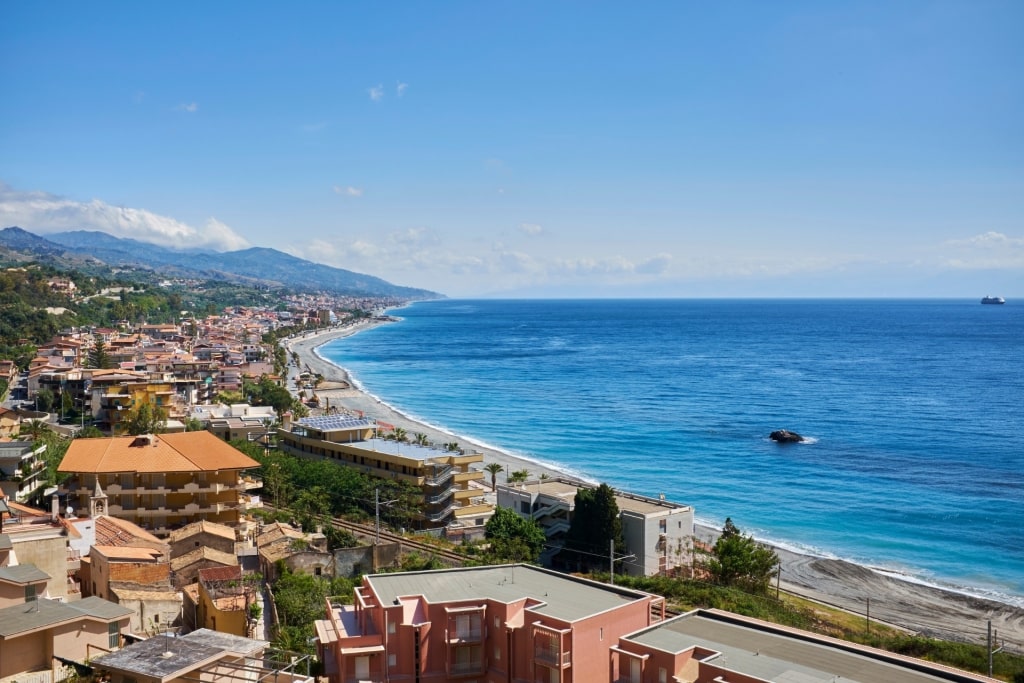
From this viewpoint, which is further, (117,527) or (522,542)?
(522,542)

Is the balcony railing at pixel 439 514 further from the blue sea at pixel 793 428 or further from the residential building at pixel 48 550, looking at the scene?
the residential building at pixel 48 550

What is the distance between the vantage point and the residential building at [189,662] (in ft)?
47.8

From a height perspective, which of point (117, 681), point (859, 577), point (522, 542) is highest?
point (117, 681)

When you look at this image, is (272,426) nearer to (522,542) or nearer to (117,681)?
(522,542)

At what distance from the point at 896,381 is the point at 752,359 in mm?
31143

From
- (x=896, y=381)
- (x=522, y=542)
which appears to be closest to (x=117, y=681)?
(x=522, y=542)

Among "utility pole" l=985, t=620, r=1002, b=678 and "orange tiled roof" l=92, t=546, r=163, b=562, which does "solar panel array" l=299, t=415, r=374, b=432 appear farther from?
"utility pole" l=985, t=620, r=1002, b=678

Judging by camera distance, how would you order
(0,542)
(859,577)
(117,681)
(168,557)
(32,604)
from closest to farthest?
(117,681) → (32,604) → (0,542) → (168,557) → (859,577)

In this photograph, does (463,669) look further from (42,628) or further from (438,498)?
(438,498)

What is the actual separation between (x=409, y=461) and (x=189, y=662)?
24.8 m

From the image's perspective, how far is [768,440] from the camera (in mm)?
64750

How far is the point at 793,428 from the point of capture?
231 ft

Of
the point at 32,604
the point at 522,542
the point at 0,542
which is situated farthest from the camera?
the point at 522,542

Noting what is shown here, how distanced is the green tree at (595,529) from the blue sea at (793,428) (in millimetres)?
11923
